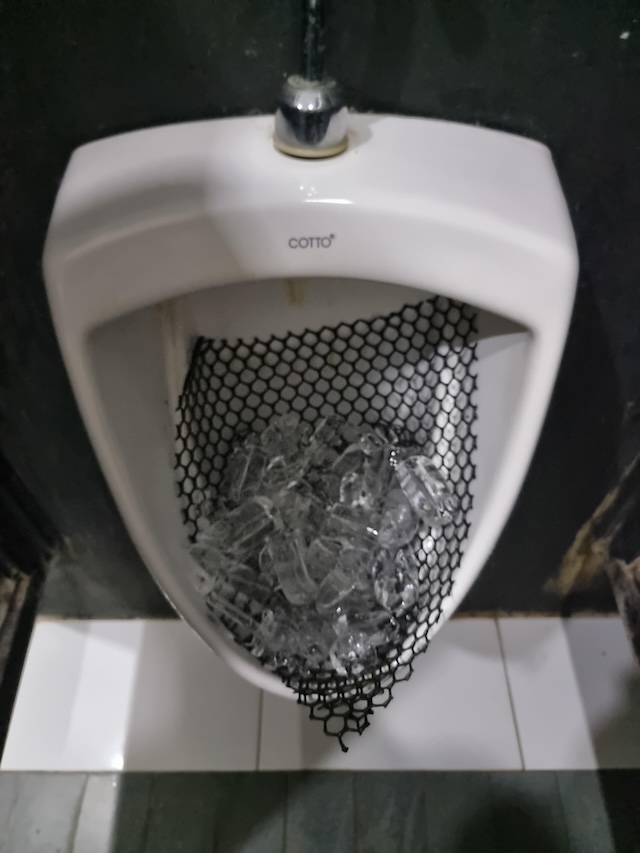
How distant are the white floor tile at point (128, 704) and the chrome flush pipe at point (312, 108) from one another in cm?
89

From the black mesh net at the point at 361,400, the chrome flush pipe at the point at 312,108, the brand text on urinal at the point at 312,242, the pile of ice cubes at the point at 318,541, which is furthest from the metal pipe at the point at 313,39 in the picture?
the pile of ice cubes at the point at 318,541

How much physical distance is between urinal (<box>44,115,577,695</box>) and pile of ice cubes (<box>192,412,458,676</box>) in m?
0.12

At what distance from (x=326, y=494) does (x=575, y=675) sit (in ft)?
2.10

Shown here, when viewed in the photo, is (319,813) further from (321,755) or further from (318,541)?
(318,541)

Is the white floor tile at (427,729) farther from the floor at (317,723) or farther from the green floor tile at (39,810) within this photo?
the green floor tile at (39,810)

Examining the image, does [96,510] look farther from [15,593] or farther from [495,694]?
[495,694]

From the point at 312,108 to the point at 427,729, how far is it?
0.93 meters

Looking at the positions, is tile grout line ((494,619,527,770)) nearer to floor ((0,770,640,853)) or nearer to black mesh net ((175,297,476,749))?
floor ((0,770,640,853))

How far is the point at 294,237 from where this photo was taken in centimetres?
50

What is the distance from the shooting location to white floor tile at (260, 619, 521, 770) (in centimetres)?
107

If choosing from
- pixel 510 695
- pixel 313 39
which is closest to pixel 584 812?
pixel 510 695

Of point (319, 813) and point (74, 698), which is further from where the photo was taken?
point (74, 698)

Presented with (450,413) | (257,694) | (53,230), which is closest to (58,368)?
(53,230)

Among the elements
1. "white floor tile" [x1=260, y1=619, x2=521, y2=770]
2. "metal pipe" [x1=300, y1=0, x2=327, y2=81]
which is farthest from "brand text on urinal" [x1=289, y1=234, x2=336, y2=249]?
"white floor tile" [x1=260, y1=619, x2=521, y2=770]
